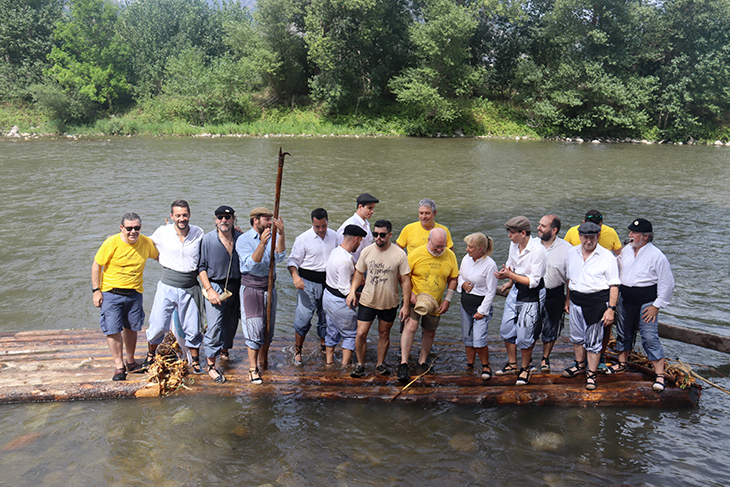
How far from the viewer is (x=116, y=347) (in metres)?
6.23

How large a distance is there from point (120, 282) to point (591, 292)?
234 inches

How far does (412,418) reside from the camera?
603cm

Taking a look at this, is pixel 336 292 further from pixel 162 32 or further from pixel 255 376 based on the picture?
pixel 162 32

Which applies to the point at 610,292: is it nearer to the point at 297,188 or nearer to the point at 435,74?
the point at 297,188

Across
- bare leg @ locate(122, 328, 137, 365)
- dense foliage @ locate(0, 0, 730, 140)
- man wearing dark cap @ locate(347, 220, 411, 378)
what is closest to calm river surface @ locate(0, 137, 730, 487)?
bare leg @ locate(122, 328, 137, 365)

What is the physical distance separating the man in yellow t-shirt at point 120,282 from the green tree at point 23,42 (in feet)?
147

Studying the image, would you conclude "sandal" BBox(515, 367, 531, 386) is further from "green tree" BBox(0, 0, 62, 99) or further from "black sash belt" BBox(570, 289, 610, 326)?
"green tree" BBox(0, 0, 62, 99)

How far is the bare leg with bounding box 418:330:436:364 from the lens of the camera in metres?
6.55

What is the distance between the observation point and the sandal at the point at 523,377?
6.38 m

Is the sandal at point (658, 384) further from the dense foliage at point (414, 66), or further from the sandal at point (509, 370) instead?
the dense foliage at point (414, 66)

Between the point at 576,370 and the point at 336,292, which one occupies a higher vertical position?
the point at 336,292

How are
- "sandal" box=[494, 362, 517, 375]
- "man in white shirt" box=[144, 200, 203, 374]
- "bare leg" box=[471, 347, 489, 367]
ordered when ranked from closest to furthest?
"man in white shirt" box=[144, 200, 203, 374] → "bare leg" box=[471, 347, 489, 367] → "sandal" box=[494, 362, 517, 375]

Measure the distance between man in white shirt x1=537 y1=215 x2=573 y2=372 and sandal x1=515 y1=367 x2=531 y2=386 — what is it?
376 mm

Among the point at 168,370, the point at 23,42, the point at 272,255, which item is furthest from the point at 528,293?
the point at 23,42
